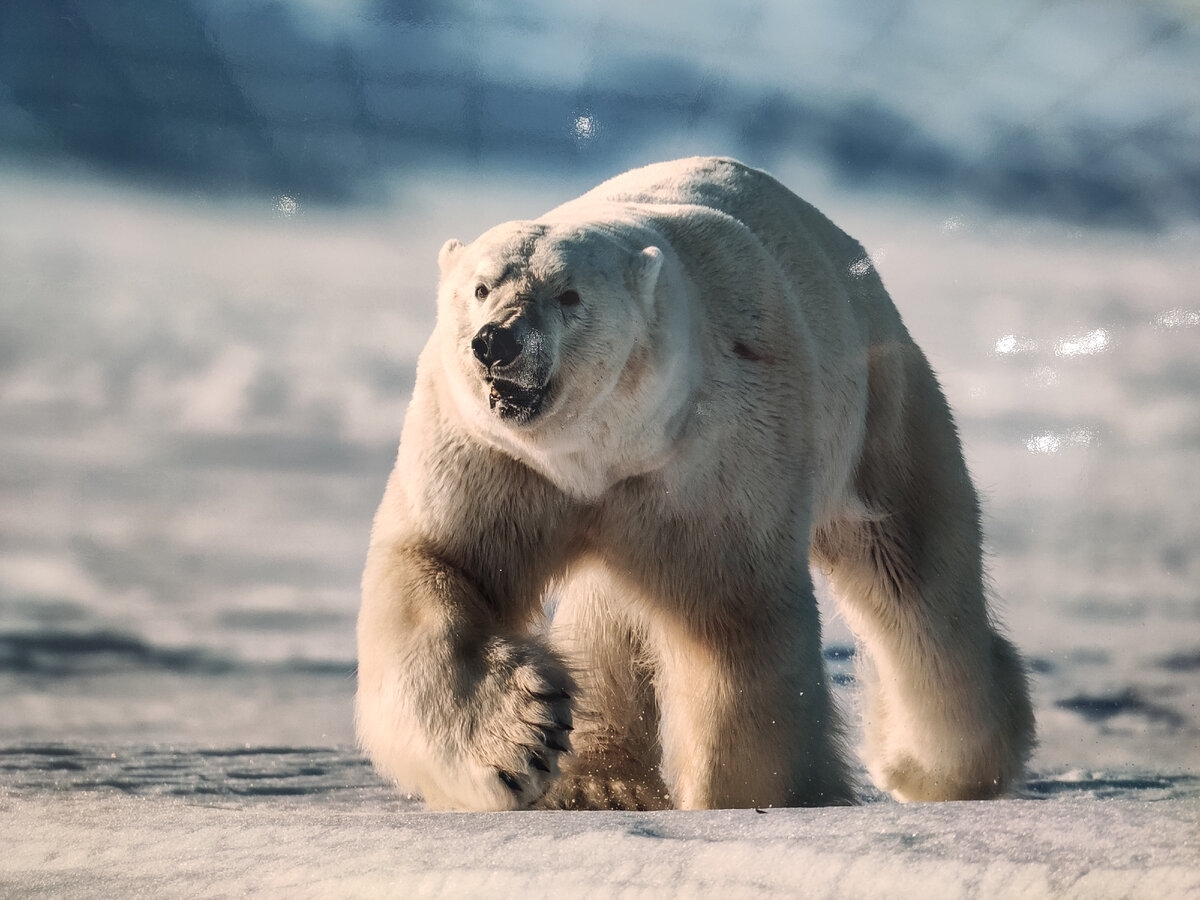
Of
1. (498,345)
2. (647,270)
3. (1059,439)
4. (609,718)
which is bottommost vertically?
(609,718)

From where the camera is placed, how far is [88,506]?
2535 mm

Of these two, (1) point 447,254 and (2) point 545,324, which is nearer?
(2) point 545,324

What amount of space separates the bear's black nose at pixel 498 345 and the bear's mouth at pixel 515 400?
0.09 m

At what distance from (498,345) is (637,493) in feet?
2.26

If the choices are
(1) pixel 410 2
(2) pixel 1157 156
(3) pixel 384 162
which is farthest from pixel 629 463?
(2) pixel 1157 156

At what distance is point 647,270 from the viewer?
114 inches

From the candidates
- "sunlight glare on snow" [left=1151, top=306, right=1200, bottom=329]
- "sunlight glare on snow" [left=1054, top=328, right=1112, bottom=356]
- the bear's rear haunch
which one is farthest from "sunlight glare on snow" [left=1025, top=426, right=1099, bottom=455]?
the bear's rear haunch

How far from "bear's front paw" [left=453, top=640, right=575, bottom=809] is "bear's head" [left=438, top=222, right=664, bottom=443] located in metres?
0.57

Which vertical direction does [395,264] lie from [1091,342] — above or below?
above

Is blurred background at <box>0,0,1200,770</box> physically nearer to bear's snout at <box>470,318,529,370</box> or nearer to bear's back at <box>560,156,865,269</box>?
bear's snout at <box>470,318,529,370</box>

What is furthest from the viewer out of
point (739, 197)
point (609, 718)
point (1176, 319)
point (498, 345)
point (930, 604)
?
point (930, 604)

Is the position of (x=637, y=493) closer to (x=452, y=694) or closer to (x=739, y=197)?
(x=452, y=694)

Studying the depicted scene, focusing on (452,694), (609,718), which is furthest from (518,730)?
(609,718)

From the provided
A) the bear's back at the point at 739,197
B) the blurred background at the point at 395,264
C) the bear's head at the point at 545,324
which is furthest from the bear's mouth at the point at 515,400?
the bear's back at the point at 739,197
